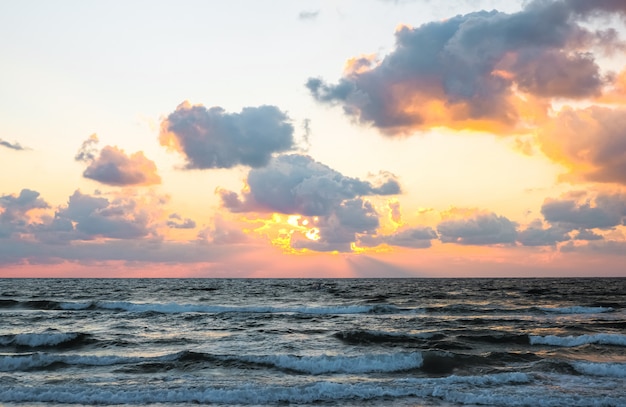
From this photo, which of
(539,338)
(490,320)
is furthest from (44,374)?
(490,320)

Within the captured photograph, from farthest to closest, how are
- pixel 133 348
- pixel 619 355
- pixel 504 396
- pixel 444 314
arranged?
pixel 444 314 → pixel 133 348 → pixel 619 355 → pixel 504 396

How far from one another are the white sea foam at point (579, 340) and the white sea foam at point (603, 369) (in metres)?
7.86

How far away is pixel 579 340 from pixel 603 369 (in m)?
9.38

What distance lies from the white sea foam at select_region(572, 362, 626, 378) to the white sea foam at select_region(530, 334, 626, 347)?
7.86 meters

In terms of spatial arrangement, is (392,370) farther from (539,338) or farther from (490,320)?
(490,320)

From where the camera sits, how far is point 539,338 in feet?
105

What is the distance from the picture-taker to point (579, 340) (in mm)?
31172

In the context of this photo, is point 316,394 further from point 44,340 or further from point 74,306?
point 74,306

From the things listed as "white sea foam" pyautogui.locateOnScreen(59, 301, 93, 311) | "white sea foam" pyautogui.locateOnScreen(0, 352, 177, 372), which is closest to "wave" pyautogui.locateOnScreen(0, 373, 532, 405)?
"white sea foam" pyautogui.locateOnScreen(0, 352, 177, 372)

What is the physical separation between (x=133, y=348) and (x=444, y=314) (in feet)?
100

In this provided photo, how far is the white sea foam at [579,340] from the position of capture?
101ft

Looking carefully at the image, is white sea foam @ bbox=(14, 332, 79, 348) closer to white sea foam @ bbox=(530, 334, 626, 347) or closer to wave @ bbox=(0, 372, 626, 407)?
wave @ bbox=(0, 372, 626, 407)

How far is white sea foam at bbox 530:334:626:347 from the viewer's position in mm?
30672

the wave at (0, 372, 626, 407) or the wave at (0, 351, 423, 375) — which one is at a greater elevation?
the wave at (0, 372, 626, 407)
